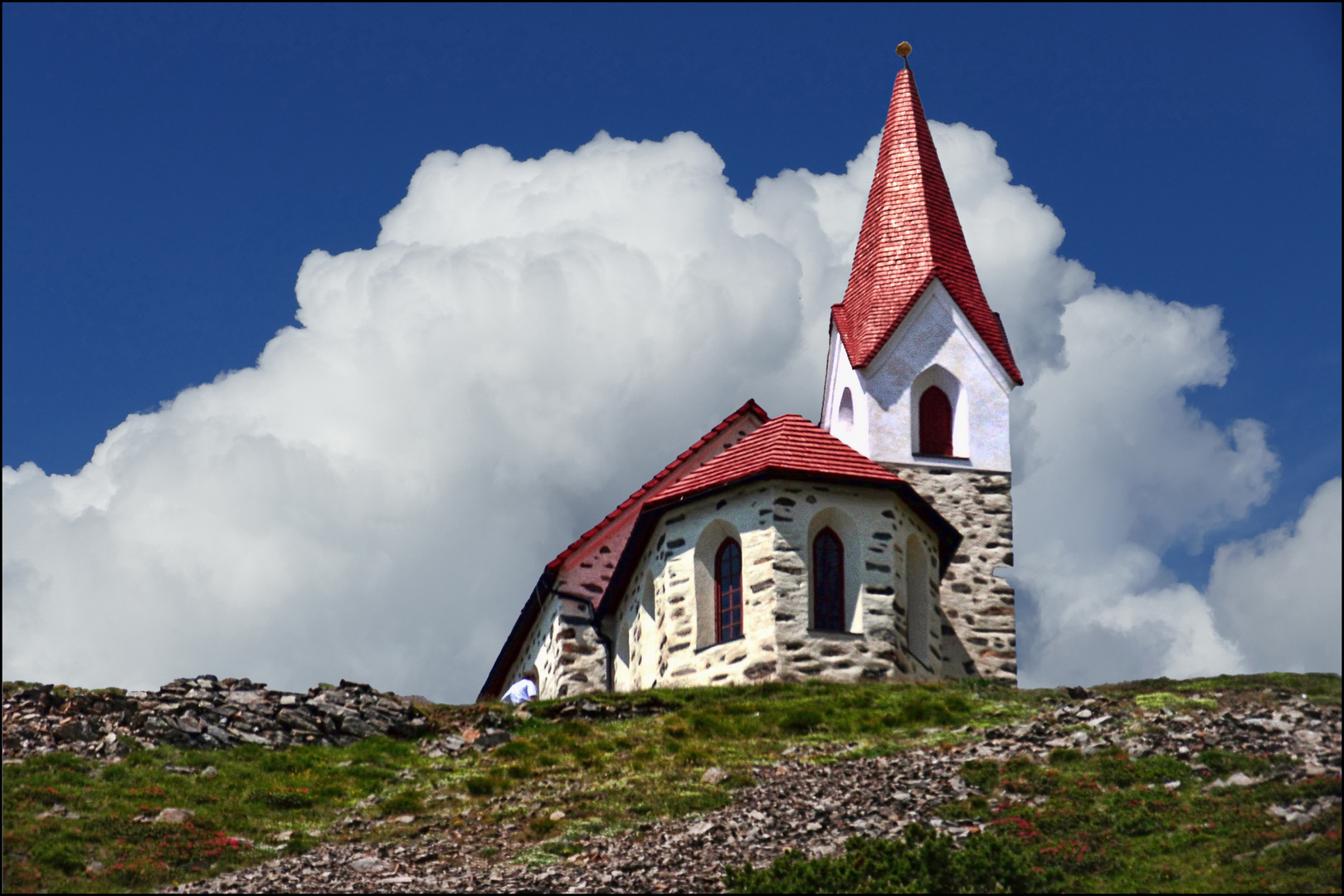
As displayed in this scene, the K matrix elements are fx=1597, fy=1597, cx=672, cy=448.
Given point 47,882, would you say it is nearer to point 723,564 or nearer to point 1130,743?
point 1130,743

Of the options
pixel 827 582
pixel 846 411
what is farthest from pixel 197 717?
pixel 846 411

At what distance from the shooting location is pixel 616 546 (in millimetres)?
37188

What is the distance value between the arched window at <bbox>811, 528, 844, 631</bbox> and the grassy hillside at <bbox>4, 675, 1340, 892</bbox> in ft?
9.57

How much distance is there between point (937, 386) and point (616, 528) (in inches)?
321

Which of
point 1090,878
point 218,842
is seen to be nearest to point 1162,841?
point 1090,878

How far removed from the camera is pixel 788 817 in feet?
65.1

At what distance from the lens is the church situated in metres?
29.8

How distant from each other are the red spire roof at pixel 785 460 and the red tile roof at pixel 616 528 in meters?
4.77

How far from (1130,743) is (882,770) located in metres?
3.39

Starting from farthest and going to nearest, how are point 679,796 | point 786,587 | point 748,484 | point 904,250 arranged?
point 904,250, point 748,484, point 786,587, point 679,796

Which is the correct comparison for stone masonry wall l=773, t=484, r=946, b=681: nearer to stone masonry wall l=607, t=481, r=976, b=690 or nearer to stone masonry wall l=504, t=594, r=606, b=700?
stone masonry wall l=607, t=481, r=976, b=690

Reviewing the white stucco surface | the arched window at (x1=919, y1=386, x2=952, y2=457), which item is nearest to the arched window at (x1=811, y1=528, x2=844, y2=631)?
the white stucco surface

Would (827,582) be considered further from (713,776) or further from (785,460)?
(713,776)

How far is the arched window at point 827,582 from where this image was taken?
2978cm
